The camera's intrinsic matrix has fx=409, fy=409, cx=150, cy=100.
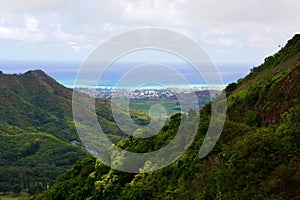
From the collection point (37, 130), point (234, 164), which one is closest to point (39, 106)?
point (37, 130)

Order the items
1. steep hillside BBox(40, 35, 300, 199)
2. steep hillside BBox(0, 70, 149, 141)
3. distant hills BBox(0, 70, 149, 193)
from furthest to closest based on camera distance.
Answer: steep hillside BBox(0, 70, 149, 141) → distant hills BBox(0, 70, 149, 193) → steep hillside BBox(40, 35, 300, 199)

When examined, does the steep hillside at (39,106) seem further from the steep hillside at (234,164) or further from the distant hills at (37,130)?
the steep hillside at (234,164)

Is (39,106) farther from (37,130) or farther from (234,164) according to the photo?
(234,164)

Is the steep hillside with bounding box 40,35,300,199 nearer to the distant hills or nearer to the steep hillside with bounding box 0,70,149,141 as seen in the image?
the distant hills

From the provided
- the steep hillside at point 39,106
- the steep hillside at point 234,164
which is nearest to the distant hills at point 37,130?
the steep hillside at point 39,106

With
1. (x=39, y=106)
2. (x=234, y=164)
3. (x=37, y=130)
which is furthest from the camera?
(x=39, y=106)

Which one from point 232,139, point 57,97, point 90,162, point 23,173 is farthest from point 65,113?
point 232,139

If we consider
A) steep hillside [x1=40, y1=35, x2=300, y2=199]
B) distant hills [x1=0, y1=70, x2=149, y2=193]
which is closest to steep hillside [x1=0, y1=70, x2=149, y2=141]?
distant hills [x1=0, y1=70, x2=149, y2=193]

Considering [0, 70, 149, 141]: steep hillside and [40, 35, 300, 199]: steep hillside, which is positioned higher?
[0, 70, 149, 141]: steep hillside

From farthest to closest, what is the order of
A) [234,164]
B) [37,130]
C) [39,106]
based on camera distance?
[39,106] → [37,130] → [234,164]

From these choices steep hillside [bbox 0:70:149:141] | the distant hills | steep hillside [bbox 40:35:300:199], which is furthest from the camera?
steep hillside [bbox 0:70:149:141]
